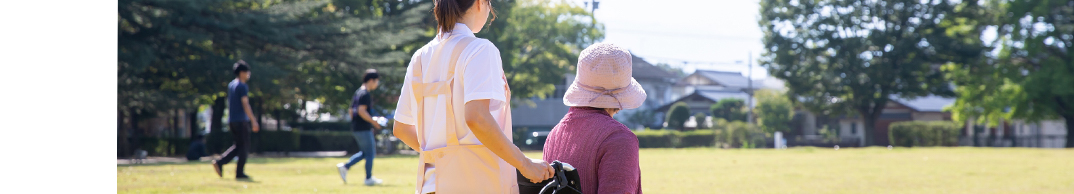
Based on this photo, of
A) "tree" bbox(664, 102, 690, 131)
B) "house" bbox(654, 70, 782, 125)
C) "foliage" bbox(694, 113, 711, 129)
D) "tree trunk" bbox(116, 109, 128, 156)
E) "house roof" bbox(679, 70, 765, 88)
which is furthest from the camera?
"house roof" bbox(679, 70, 765, 88)

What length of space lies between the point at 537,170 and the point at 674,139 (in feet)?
118

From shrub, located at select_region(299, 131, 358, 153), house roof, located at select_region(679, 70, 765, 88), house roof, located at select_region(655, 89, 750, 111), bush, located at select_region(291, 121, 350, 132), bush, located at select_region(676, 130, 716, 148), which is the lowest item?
bush, located at select_region(676, 130, 716, 148)

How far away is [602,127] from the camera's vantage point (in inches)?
92.4

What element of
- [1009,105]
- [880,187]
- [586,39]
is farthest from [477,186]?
[586,39]

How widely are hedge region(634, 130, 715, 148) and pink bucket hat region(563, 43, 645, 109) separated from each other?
33.0 meters

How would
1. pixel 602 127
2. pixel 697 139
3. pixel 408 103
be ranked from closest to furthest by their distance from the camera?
1. pixel 602 127
2. pixel 408 103
3. pixel 697 139

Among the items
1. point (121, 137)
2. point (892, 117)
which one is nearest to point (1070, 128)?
point (892, 117)

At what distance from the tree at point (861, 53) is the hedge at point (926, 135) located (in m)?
2.03

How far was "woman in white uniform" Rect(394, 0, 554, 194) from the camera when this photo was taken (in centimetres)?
224

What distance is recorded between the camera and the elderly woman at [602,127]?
90.4 inches

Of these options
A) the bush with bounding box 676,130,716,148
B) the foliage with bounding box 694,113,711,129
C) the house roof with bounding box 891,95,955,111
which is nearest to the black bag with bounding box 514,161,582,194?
the bush with bounding box 676,130,716,148

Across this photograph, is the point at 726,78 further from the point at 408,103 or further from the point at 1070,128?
the point at 408,103

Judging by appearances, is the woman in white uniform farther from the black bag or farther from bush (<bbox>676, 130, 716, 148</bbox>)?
bush (<bbox>676, 130, 716, 148</bbox>)

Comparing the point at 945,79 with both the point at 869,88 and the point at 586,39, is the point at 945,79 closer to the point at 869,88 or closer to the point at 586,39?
the point at 869,88
